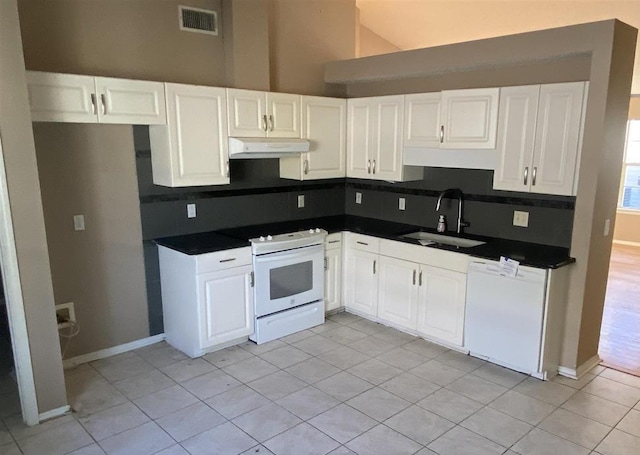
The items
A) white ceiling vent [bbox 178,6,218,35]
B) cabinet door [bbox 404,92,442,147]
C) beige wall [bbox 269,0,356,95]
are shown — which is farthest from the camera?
beige wall [bbox 269,0,356,95]

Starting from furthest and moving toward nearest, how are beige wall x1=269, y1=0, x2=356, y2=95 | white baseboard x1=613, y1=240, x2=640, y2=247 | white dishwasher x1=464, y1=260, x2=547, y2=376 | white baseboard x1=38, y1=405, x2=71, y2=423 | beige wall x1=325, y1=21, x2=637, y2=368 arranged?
white baseboard x1=613, y1=240, x2=640, y2=247 → beige wall x1=269, y1=0, x2=356, y2=95 → white dishwasher x1=464, y1=260, x2=547, y2=376 → beige wall x1=325, y1=21, x2=637, y2=368 → white baseboard x1=38, y1=405, x2=71, y2=423

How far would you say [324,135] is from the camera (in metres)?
4.37

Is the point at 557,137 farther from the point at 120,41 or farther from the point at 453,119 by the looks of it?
the point at 120,41

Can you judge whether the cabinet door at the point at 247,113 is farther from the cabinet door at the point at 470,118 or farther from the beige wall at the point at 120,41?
the cabinet door at the point at 470,118

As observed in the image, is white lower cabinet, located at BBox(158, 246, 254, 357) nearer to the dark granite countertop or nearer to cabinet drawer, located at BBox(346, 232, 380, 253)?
the dark granite countertop

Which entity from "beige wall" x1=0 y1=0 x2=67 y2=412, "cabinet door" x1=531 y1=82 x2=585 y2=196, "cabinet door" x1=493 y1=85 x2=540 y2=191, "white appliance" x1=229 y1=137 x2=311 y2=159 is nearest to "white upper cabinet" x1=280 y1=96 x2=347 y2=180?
"white appliance" x1=229 y1=137 x2=311 y2=159

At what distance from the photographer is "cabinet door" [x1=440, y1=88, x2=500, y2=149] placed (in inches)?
135

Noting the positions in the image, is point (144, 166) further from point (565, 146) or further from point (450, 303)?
point (565, 146)

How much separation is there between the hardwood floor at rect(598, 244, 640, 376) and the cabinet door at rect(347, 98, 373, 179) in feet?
8.34

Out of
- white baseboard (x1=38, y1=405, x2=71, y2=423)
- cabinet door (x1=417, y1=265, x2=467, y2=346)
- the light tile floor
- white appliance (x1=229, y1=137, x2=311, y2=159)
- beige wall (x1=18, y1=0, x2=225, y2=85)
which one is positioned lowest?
the light tile floor

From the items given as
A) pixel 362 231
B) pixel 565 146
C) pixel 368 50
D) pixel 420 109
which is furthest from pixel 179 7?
pixel 368 50

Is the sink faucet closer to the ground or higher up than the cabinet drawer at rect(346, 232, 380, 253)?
higher up

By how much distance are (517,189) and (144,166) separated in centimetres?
285

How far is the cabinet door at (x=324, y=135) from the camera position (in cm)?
423
